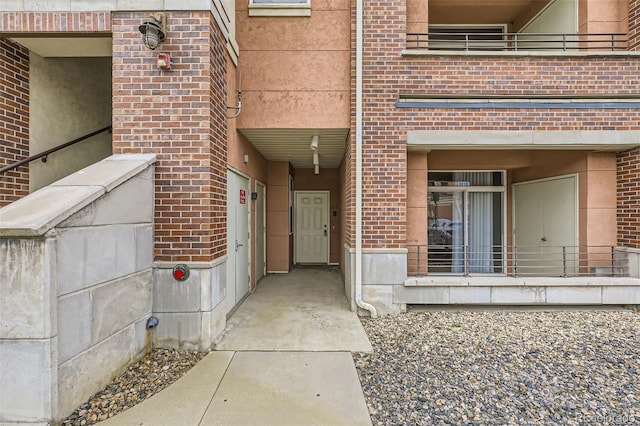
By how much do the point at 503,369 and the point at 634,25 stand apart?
5.74 metres

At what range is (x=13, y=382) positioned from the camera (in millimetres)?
2039

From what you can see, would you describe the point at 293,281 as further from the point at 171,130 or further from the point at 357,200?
the point at 171,130

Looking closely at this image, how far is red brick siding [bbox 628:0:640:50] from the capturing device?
4523 millimetres

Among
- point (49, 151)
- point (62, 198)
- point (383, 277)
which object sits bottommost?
point (383, 277)

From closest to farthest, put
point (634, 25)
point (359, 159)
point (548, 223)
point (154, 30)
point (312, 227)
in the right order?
point (154, 30) < point (359, 159) < point (634, 25) < point (548, 223) < point (312, 227)

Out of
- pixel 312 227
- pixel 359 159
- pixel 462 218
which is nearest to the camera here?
pixel 359 159

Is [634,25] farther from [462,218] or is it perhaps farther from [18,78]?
[18,78]

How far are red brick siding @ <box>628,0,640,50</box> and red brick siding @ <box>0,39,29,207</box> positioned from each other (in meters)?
8.59

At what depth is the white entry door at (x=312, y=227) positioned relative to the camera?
832cm

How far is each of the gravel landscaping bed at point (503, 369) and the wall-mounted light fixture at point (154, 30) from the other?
13.1 feet

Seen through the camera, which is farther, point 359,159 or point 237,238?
point 237,238

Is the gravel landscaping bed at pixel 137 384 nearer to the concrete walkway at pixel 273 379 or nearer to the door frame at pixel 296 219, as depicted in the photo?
the concrete walkway at pixel 273 379

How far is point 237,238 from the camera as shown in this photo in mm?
4703

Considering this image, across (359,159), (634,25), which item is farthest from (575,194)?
(359,159)
